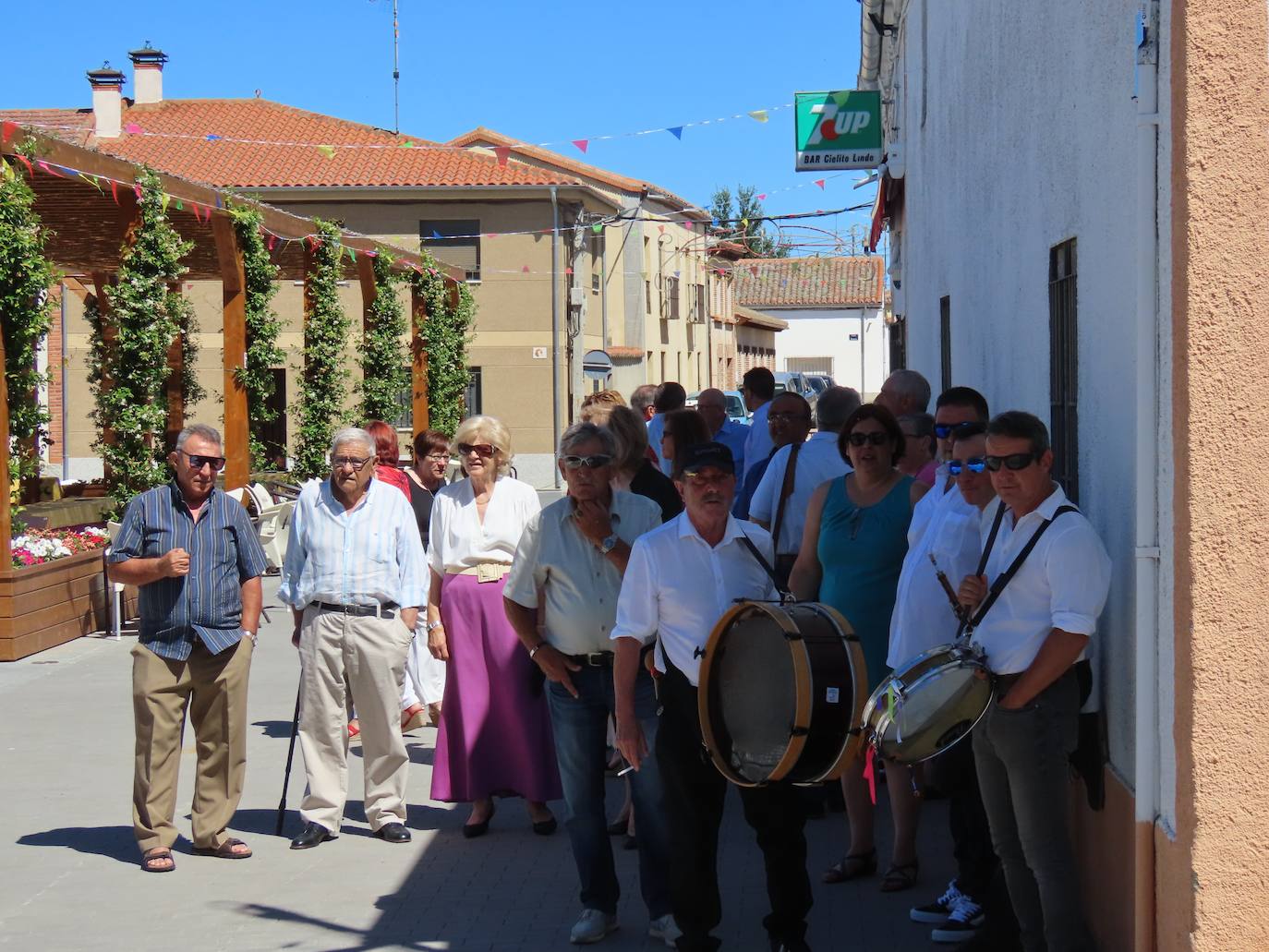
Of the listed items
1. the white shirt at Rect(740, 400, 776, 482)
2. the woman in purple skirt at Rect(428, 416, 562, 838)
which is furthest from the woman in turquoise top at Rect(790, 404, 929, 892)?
Answer: the white shirt at Rect(740, 400, 776, 482)

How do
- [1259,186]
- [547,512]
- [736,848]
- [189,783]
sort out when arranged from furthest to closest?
[189,783] → [736,848] → [547,512] → [1259,186]

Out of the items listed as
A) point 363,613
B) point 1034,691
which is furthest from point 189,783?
point 1034,691

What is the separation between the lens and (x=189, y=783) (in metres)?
8.06

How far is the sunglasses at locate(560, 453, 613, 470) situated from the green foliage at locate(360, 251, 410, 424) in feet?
58.4

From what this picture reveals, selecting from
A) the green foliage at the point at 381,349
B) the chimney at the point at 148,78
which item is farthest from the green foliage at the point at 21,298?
the chimney at the point at 148,78

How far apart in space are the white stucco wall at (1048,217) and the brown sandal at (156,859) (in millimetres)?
3877

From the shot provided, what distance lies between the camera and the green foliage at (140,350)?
14.2m

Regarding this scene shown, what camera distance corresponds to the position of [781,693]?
4.71m

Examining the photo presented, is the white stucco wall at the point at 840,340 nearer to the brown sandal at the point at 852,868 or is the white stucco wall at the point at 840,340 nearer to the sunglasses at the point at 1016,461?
the brown sandal at the point at 852,868

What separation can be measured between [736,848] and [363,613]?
6.24 feet

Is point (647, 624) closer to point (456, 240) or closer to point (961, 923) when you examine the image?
point (961, 923)

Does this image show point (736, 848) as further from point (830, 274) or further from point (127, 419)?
point (830, 274)

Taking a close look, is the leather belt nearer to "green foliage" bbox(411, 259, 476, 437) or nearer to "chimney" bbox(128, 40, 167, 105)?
"green foliage" bbox(411, 259, 476, 437)

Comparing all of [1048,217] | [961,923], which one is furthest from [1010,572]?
[1048,217]
